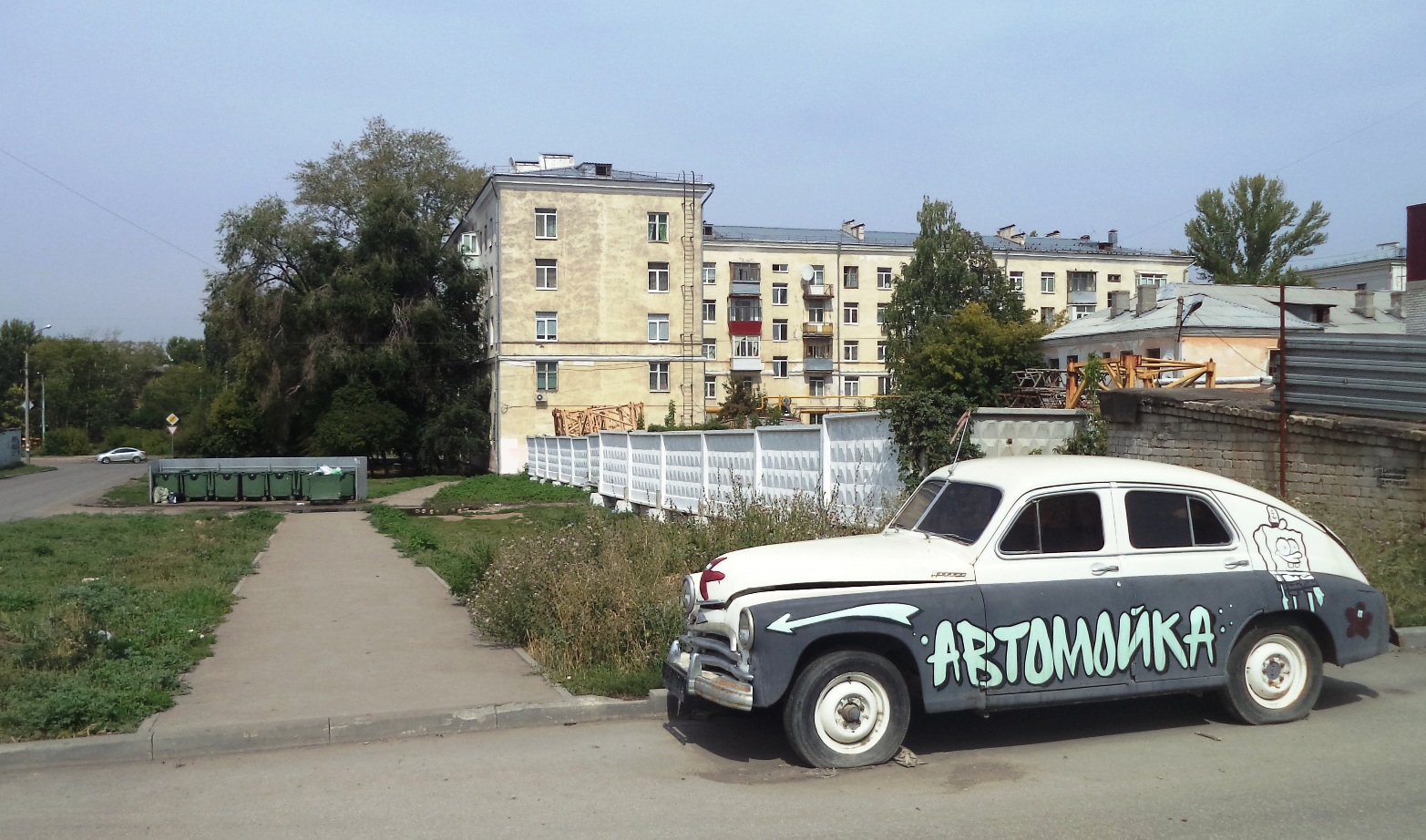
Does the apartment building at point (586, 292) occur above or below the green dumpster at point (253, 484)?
above

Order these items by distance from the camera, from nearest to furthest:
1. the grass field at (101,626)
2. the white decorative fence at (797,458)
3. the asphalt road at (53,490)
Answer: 1. the grass field at (101,626)
2. the white decorative fence at (797,458)
3. the asphalt road at (53,490)

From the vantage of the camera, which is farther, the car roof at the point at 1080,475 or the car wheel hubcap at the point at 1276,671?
the car wheel hubcap at the point at 1276,671

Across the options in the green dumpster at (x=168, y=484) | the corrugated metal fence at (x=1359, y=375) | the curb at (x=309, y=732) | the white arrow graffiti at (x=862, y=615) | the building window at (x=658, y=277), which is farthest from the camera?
the building window at (x=658, y=277)

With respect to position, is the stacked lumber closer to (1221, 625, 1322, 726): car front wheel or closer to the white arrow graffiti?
(1221, 625, 1322, 726): car front wheel

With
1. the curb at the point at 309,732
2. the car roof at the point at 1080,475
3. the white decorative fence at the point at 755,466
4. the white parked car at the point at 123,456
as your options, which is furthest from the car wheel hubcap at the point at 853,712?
Answer: the white parked car at the point at 123,456

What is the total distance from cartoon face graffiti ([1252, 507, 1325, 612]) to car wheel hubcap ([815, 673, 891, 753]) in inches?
109

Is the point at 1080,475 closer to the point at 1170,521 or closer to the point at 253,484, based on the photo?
the point at 1170,521

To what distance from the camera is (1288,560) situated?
694 centimetres

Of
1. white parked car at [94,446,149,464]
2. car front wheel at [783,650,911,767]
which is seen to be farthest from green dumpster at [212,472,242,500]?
white parked car at [94,446,149,464]

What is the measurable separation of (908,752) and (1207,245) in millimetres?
66282

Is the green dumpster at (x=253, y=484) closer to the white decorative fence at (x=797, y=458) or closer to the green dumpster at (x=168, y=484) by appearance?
the green dumpster at (x=168, y=484)

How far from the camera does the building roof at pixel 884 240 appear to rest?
70.4 metres

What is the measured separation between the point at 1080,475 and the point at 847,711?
2.15 metres

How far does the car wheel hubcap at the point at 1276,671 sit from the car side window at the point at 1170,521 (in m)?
0.75
